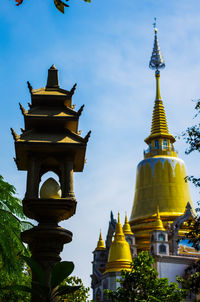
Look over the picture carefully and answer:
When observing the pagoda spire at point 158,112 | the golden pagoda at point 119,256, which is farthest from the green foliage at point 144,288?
the pagoda spire at point 158,112

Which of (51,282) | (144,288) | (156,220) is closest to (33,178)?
(51,282)

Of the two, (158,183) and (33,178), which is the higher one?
(158,183)

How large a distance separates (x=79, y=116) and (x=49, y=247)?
2761 mm

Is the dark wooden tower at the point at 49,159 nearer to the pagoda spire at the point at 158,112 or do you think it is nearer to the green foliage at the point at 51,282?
the green foliage at the point at 51,282

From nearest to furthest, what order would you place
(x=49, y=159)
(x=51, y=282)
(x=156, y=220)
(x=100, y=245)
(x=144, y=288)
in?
(x=51, y=282) → (x=49, y=159) → (x=144, y=288) → (x=156, y=220) → (x=100, y=245)

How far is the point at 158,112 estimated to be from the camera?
171ft

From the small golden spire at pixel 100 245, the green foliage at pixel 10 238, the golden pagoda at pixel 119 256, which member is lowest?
the green foliage at pixel 10 238

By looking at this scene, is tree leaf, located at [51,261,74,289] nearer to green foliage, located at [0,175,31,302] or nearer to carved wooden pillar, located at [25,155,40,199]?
carved wooden pillar, located at [25,155,40,199]

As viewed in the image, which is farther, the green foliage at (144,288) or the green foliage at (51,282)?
the green foliage at (144,288)

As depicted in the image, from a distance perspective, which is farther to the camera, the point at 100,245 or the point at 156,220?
the point at 100,245

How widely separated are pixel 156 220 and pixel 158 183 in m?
7.55

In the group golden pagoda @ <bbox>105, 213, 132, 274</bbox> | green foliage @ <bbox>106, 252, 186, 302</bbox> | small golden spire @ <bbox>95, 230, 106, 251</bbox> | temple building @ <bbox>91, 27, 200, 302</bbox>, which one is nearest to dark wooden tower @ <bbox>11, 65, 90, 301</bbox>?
green foliage @ <bbox>106, 252, 186, 302</bbox>

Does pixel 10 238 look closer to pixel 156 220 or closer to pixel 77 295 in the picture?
pixel 77 295

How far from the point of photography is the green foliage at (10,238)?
1280 centimetres
